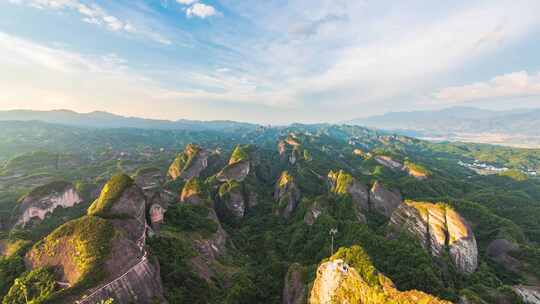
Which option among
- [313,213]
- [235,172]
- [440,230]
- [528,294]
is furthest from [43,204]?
[528,294]

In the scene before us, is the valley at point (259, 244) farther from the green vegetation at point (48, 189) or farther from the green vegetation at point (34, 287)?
the green vegetation at point (48, 189)

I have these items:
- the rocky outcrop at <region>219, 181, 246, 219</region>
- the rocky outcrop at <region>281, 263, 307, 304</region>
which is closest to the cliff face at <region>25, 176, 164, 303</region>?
the rocky outcrop at <region>281, 263, 307, 304</region>

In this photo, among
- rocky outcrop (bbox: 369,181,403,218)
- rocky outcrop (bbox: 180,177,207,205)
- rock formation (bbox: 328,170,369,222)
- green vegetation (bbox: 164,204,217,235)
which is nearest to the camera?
green vegetation (bbox: 164,204,217,235)

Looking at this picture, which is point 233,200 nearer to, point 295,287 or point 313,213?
point 313,213

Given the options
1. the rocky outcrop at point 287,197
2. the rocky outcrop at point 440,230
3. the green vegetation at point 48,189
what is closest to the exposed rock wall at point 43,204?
the green vegetation at point 48,189

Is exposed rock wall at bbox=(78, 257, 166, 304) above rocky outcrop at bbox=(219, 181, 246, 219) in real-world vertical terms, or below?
above

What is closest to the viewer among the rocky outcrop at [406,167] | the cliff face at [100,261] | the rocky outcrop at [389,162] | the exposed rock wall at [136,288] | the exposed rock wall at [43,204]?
the exposed rock wall at [136,288]

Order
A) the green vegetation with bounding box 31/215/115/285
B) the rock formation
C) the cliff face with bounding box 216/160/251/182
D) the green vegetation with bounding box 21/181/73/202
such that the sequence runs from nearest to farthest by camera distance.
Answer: the green vegetation with bounding box 31/215/115/285 < the green vegetation with bounding box 21/181/73/202 < the rock formation < the cliff face with bounding box 216/160/251/182

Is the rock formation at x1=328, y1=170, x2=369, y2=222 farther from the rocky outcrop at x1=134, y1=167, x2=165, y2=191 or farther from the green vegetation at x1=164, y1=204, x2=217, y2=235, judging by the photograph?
the rocky outcrop at x1=134, y1=167, x2=165, y2=191
